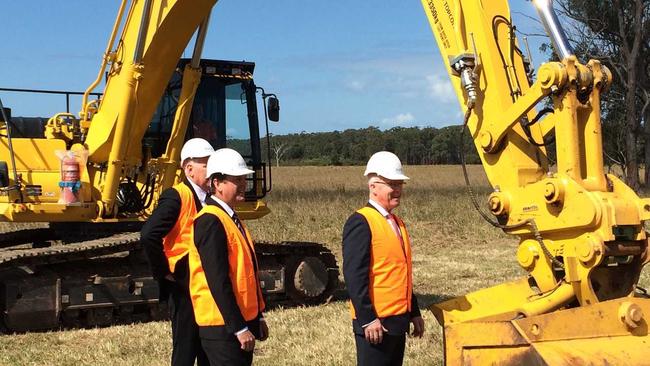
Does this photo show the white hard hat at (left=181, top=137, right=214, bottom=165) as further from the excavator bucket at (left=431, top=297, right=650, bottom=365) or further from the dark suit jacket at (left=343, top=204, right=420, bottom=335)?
the excavator bucket at (left=431, top=297, right=650, bottom=365)

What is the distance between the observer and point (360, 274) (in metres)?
4.29

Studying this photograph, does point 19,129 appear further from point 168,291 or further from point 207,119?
point 168,291

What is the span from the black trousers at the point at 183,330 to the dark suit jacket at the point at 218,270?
0.68 meters

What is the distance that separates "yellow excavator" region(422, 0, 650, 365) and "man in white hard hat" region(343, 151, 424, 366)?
0.44 metres

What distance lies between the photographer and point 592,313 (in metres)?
4.36

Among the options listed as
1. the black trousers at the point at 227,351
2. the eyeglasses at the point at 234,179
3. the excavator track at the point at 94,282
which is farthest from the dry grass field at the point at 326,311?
the eyeglasses at the point at 234,179

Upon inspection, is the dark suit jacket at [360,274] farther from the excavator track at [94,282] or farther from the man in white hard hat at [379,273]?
the excavator track at [94,282]

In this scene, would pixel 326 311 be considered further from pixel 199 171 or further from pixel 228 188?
pixel 228 188

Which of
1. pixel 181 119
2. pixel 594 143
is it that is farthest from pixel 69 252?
pixel 594 143

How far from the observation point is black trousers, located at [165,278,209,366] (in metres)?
4.73

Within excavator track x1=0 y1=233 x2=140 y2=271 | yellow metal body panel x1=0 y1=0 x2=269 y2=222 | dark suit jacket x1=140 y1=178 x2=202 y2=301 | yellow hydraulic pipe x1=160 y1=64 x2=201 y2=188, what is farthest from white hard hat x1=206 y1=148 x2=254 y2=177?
yellow hydraulic pipe x1=160 y1=64 x2=201 y2=188

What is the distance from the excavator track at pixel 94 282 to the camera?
8.06 meters

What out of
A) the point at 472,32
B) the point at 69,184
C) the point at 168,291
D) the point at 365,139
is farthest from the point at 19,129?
the point at 365,139

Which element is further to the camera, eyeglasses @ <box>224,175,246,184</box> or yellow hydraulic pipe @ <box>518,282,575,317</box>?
yellow hydraulic pipe @ <box>518,282,575,317</box>
